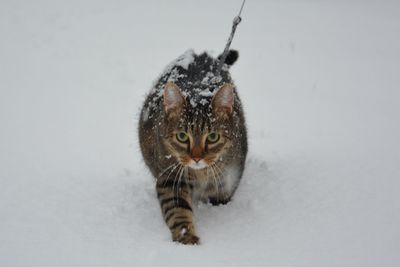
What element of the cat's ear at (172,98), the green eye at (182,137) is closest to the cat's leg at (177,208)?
the green eye at (182,137)

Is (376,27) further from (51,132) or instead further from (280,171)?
(51,132)

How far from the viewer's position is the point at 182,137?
8.17 feet

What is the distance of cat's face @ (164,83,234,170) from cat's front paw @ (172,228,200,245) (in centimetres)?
35

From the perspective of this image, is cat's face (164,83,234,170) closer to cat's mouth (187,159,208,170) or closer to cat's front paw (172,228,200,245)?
cat's mouth (187,159,208,170)

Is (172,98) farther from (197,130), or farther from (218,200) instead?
(218,200)

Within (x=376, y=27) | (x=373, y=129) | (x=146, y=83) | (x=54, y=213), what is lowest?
(x=54, y=213)

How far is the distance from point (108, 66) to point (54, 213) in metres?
3.07

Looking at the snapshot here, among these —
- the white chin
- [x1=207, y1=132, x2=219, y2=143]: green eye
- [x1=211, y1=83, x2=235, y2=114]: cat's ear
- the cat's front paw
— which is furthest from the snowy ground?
[x1=211, y1=83, x2=235, y2=114]: cat's ear

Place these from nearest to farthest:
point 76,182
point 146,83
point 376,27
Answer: point 76,182
point 146,83
point 376,27

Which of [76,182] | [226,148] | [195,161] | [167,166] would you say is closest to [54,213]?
[76,182]

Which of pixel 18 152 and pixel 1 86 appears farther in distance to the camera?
pixel 1 86

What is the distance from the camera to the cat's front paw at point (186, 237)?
2424mm

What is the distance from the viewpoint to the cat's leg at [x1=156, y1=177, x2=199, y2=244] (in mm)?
2463

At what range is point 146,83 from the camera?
5141 millimetres
